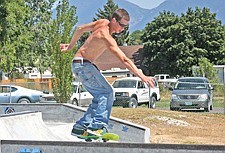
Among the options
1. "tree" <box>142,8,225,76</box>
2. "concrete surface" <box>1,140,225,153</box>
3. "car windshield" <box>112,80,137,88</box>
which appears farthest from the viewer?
"tree" <box>142,8,225,76</box>

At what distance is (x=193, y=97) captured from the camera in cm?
2108

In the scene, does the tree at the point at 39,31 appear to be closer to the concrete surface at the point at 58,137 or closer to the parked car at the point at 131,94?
the parked car at the point at 131,94

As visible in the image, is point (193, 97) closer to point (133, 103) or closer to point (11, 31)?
point (133, 103)

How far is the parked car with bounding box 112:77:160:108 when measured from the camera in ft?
76.9

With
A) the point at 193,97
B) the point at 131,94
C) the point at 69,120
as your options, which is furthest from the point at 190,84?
the point at 69,120

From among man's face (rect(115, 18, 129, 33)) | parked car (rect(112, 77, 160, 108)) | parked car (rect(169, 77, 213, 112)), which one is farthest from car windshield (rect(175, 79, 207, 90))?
man's face (rect(115, 18, 129, 33))

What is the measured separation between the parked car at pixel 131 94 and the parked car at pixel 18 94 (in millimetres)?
4017

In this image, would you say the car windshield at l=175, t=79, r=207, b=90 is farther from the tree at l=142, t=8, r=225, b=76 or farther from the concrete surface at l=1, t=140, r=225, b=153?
the tree at l=142, t=8, r=225, b=76

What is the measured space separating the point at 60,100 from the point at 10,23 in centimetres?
2138

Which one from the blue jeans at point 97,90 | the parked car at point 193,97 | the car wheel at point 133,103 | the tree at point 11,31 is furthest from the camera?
the tree at point 11,31

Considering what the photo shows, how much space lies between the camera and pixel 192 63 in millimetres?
53188

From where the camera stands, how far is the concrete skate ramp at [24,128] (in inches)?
261

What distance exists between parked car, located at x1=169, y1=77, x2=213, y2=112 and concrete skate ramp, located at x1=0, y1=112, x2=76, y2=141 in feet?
43.4

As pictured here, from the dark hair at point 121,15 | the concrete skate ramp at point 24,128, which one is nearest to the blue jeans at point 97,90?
the dark hair at point 121,15
